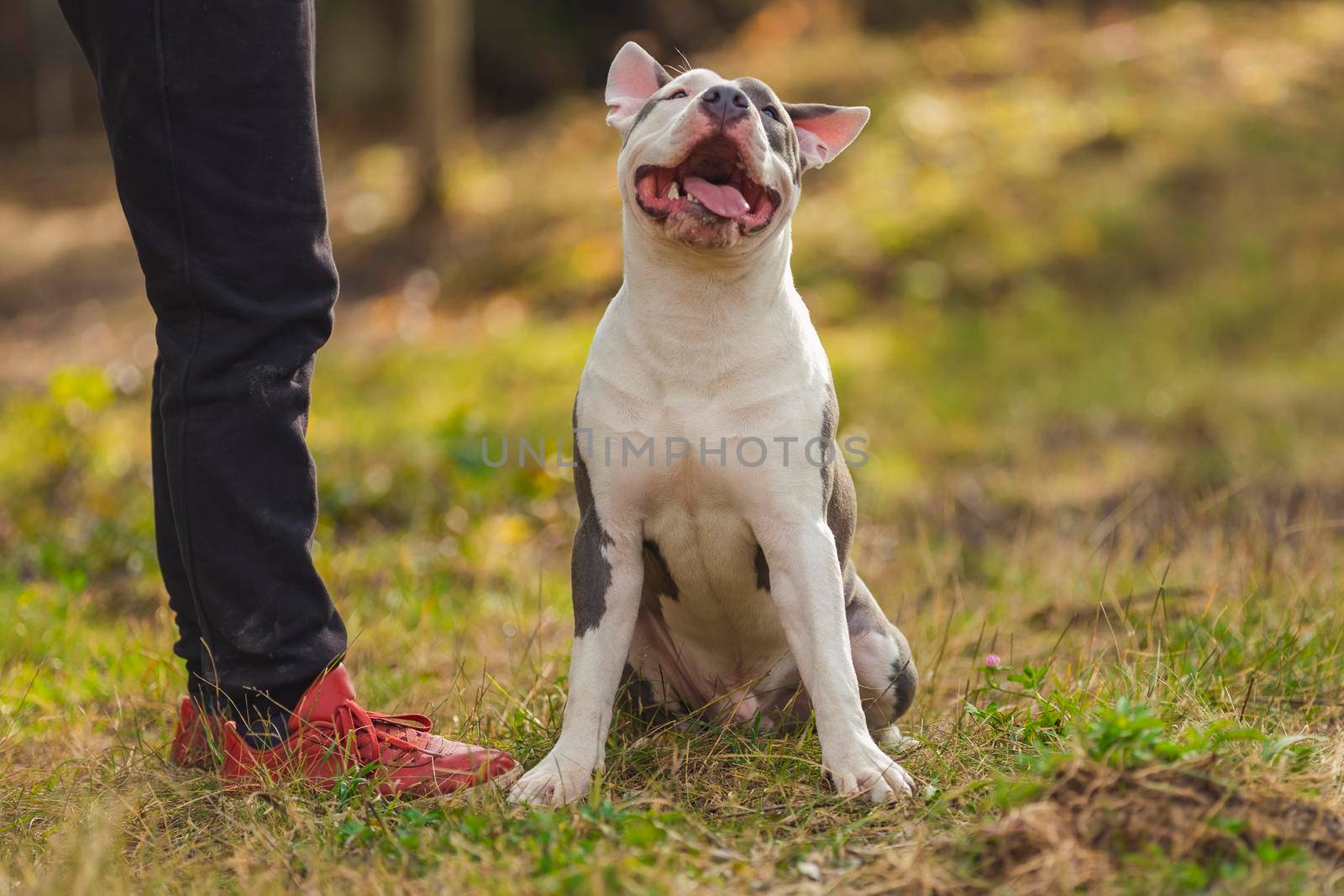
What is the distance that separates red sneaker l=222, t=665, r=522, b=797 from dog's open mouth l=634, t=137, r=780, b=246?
117 centimetres

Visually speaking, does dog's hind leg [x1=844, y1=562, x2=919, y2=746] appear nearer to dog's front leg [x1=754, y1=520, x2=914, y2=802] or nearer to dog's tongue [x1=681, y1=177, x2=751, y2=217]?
dog's front leg [x1=754, y1=520, x2=914, y2=802]

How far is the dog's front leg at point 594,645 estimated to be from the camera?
266cm

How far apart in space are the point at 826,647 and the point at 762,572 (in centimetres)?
28

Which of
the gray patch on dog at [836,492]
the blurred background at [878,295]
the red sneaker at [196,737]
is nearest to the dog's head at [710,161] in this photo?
the gray patch on dog at [836,492]

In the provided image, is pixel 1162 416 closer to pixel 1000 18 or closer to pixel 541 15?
pixel 1000 18

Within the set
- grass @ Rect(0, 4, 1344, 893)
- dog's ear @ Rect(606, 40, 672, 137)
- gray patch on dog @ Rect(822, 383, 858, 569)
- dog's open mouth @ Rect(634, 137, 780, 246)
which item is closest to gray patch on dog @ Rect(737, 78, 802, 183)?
dog's open mouth @ Rect(634, 137, 780, 246)

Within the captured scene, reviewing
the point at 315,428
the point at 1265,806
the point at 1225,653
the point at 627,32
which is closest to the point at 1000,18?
the point at 627,32

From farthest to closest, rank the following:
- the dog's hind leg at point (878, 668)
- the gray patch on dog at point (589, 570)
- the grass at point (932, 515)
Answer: the dog's hind leg at point (878, 668) → the gray patch on dog at point (589, 570) → the grass at point (932, 515)

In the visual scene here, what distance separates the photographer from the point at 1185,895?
2.04 meters

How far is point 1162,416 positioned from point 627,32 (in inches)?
344

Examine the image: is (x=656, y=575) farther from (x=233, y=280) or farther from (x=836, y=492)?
(x=233, y=280)

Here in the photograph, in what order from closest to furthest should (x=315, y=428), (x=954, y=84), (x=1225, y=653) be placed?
1. (x=1225, y=653)
2. (x=315, y=428)
3. (x=954, y=84)

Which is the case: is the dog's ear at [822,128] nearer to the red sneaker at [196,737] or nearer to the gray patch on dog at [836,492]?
the gray patch on dog at [836,492]

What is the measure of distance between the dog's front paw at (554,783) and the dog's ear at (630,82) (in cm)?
141
